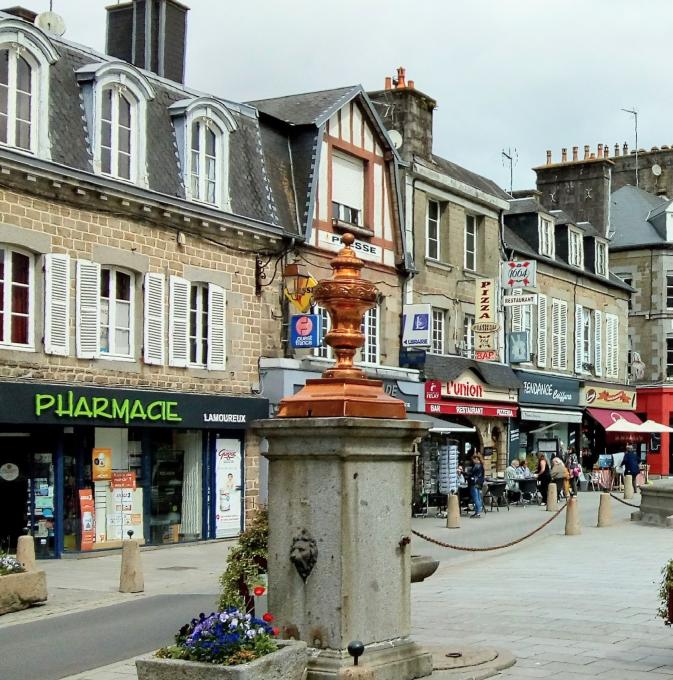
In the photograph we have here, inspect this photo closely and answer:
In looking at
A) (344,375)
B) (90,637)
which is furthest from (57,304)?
(344,375)

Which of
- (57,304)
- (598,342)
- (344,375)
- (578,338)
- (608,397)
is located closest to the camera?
(344,375)

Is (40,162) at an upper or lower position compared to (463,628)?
upper

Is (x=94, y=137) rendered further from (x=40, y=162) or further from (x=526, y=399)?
(x=526, y=399)

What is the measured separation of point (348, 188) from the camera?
24984 millimetres

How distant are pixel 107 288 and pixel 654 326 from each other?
31.0 metres

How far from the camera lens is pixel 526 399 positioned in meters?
33.3

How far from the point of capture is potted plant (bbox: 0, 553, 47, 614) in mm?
12742

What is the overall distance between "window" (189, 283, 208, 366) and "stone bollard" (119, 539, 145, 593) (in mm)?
6874

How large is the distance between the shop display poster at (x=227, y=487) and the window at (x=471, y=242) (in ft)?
35.7

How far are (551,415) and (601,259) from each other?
25.2 feet

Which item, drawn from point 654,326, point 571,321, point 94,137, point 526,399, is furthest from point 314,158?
point 654,326

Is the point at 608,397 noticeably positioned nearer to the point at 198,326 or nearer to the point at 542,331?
the point at 542,331

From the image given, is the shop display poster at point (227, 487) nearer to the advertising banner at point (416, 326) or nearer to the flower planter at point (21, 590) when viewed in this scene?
the advertising banner at point (416, 326)

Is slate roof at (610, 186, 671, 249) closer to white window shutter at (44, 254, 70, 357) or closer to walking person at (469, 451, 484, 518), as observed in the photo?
walking person at (469, 451, 484, 518)
